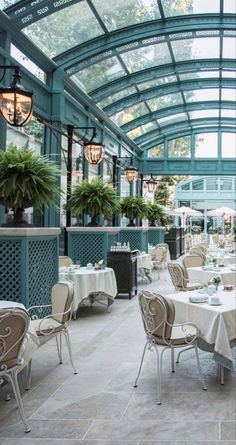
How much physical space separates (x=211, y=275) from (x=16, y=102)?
4.23 meters

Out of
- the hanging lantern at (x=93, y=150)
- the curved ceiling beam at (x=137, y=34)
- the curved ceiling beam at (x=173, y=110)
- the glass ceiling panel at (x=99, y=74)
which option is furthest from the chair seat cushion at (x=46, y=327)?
the curved ceiling beam at (x=173, y=110)

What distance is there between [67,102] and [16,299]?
6220 mm

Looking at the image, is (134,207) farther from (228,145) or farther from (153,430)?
(228,145)

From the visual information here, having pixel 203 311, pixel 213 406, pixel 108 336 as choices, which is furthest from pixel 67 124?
pixel 213 406

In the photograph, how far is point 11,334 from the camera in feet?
9.80

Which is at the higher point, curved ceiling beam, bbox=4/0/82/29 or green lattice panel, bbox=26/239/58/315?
curved ceiling beam, bbox=4/0/82/29

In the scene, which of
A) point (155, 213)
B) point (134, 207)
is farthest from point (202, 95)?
point (134, 207)

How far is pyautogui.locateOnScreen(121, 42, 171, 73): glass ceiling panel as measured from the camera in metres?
10.3

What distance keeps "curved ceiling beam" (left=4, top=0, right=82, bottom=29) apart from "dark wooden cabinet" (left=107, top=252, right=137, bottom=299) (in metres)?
4.59

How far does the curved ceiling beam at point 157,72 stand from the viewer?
11383mm

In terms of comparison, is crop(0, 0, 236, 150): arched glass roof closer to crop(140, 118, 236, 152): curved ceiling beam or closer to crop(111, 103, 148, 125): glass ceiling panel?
crop(111, 103, 148, 125): glass ceiling panel

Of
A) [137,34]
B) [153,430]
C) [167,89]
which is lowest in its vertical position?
[153,430]

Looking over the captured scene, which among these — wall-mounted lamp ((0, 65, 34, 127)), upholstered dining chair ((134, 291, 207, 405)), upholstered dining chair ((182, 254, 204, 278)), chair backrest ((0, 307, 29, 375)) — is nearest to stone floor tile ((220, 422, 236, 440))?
upholstered dining chair ((134, 291, 207, 405))

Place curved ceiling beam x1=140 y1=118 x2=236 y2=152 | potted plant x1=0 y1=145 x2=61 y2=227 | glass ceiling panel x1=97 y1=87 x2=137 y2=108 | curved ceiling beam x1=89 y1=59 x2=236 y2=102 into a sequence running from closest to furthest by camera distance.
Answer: potted plant x1=0 y1=145 x2=61 y2=227 < curved ceiling beam x1=89 y1=59 x2=236 y2=102 < glass ceiling panel x1=97 y1=87 x2=137 y2=108 < curved ceiling beam x1=140 y1=118 x2=236 y2=152
